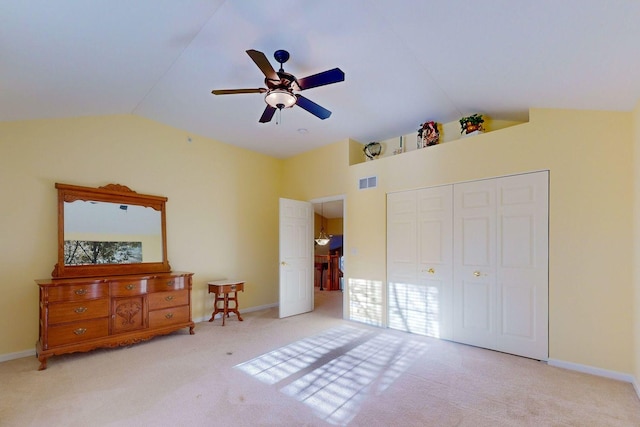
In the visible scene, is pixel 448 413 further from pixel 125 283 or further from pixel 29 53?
pixel 29 53

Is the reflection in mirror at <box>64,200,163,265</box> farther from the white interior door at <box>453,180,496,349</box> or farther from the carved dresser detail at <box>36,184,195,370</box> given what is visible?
the white interior door at <box>453,180,496,349</box>

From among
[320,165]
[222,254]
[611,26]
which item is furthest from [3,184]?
[611,26]

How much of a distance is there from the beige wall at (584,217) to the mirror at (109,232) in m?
4.53

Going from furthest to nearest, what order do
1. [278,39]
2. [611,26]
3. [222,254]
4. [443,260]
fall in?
[222,254] < [443,260] < [278,39] < [611,26]

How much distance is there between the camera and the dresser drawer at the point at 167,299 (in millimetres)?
3857

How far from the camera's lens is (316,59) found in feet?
9.83

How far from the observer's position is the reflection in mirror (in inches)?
147

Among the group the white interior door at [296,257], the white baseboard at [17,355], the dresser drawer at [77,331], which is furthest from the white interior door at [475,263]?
the white baseboard at [17,355]

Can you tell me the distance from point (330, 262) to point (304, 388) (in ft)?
18.4

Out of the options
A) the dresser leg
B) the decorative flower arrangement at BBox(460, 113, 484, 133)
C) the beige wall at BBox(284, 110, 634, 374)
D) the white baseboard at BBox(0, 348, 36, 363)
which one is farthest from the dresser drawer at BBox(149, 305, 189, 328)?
the decorative flower arrangement at BBox(460, 113, 484, 133)

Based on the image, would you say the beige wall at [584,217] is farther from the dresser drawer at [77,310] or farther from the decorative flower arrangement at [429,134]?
the dresser drawer at [77,310]

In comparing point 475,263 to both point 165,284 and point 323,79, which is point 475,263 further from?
point 165,284

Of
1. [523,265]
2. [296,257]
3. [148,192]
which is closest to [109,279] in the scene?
[148,192]

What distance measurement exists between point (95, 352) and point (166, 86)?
10.6ft
